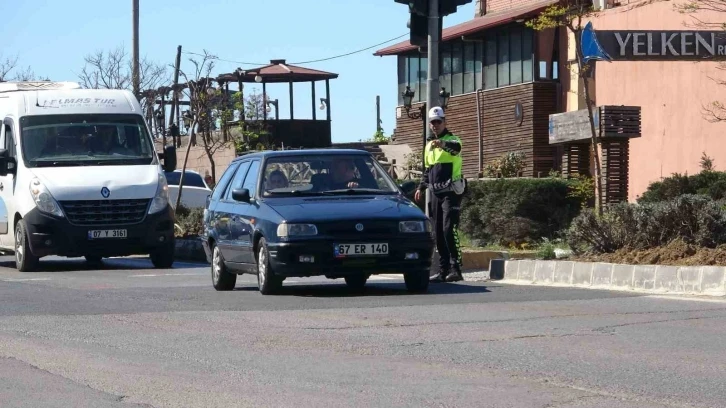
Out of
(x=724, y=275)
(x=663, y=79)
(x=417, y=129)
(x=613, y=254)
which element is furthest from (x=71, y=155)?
(x=417, y=129)

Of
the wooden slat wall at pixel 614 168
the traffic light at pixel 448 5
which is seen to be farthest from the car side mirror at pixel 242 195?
the wooden slat wall at pixel 614 168

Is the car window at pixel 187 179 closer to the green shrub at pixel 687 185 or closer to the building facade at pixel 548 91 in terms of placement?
the building facade at pixel 548 91

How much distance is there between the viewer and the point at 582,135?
34.4 m

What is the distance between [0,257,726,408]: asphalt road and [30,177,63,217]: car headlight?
5.51 metres

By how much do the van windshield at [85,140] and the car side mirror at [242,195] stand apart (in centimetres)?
674

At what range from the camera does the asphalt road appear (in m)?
7.79

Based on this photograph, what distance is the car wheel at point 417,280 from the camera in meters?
14.7

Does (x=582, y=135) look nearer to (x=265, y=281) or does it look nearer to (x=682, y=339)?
(x=265, y=281)

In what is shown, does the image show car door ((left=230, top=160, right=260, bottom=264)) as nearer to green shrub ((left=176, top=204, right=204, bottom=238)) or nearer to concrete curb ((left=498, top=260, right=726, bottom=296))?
concrete curb ((left=498, top=260, right=726, bottom=296))

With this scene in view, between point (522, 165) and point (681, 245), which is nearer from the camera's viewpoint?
point (681, 245)

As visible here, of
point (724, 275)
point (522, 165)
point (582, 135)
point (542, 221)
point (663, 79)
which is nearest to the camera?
point (724, 275)

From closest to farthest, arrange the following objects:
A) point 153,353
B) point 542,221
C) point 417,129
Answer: point 153,353 → point 542,221 → point 417,129

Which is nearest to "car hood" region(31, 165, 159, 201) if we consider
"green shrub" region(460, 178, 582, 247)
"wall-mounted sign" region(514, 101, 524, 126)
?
A: "green shrub" region(460, 178, 582, 247)

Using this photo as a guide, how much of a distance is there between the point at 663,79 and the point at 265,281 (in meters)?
24.4
